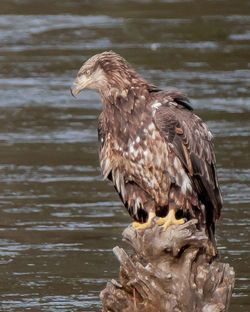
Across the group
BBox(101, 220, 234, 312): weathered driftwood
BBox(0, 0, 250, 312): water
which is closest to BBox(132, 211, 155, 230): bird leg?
BBox(101, 220, 234, 312): weathered driftwood

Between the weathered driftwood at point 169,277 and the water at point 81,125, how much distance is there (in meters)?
1.48

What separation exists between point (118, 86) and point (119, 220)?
2.71 meters

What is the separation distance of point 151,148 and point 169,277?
0.89 m

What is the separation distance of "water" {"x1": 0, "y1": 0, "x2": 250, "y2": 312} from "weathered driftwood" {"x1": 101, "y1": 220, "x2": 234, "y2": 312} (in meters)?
1.48

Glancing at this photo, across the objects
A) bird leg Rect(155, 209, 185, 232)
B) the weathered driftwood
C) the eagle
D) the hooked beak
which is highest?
the hooked beak

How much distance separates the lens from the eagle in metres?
5.93

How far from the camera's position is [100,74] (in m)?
6.01

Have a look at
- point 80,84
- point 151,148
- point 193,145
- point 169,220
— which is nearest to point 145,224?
point 169,220

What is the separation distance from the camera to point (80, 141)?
10.5 metres

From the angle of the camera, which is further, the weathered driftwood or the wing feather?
the wing feather

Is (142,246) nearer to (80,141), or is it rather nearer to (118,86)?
(118,86)

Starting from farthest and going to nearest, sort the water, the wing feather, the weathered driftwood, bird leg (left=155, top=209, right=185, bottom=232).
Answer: the water → the wing feather → bird leg (left=155, top=209, right=185, bottom=232) → the weathered driftwood

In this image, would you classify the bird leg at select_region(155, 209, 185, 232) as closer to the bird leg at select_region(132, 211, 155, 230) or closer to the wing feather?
the bird leg at select_region(132, 211, 155, 230)

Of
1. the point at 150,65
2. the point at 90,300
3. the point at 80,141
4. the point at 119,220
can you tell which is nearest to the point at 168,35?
the point at 150,65
